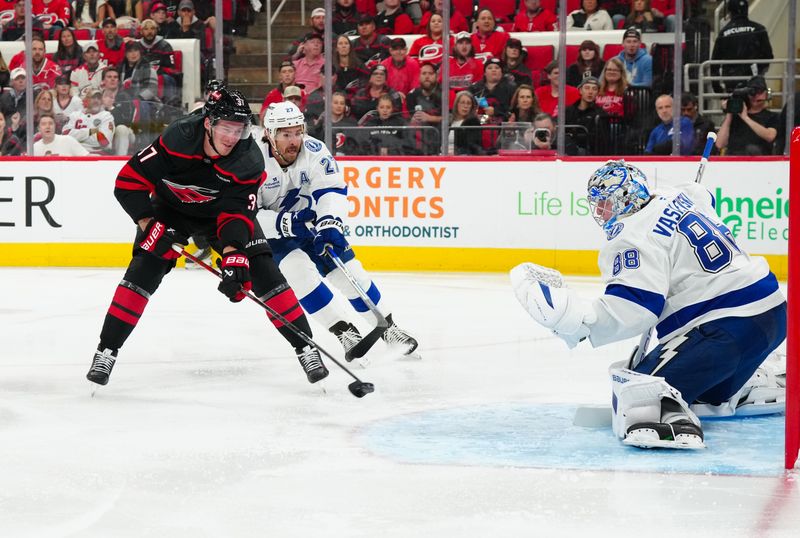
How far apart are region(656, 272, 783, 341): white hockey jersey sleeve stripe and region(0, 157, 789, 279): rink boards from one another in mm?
4180

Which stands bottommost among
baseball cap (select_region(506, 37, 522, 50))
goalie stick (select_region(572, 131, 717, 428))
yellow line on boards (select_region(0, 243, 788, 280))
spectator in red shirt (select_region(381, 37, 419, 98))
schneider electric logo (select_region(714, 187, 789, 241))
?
yellow line on boards (select_region(0, 243, 788, 280))

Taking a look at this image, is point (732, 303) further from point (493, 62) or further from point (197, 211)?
point (493, 62)

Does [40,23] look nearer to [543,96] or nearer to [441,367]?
[543,96]

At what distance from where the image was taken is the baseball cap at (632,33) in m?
7.70

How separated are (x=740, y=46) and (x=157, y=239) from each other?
16.6 ft

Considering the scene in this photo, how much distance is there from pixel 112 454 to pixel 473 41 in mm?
5473

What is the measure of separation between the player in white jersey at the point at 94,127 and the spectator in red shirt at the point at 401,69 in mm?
2068

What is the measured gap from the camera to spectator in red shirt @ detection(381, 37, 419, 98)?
26.5ft

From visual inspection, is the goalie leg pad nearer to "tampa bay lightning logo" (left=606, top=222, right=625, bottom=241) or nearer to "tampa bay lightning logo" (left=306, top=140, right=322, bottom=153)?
"tampa bay lightning logo" (left=606, top=222, right=625, bottom=241)

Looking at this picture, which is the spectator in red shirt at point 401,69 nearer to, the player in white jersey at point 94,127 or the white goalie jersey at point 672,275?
the player in white jersey at point 94,127

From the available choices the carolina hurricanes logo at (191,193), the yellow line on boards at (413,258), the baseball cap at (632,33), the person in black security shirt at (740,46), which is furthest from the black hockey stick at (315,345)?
the person in black security shirt at (740,46)

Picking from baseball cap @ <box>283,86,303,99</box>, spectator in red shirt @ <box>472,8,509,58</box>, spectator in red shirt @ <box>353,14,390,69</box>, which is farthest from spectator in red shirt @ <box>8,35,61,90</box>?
spectator in red shirt @ <box>472,8,509,58</box>

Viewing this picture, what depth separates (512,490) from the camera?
9.00 ft

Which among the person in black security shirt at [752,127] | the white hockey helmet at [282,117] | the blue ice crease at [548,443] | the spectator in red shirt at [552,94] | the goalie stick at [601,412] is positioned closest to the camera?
the blue ice crease at [548,443]
